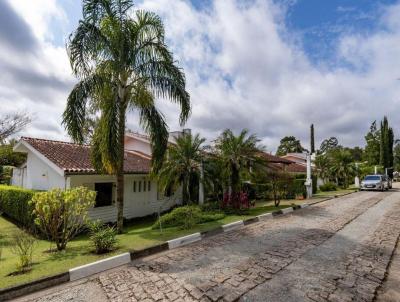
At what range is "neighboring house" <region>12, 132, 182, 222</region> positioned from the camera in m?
13.3

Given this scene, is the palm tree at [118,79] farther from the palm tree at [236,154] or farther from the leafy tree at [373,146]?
the leafy tree at [373,146]

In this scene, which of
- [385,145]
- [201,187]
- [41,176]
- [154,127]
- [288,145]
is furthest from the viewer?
[288,145]

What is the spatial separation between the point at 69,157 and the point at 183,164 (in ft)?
19.1

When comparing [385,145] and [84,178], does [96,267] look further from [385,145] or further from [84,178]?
[385,145]

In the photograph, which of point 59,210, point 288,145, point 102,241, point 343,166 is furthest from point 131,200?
point 288,145

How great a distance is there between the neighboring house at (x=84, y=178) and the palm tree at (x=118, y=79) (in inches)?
110

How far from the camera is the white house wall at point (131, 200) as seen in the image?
A: 1370 cm

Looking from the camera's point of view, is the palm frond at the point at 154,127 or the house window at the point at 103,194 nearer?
the palm frond at the point at 154,127

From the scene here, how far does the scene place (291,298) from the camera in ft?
15.7

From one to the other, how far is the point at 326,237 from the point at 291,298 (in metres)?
5.06

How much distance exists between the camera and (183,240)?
8.61m

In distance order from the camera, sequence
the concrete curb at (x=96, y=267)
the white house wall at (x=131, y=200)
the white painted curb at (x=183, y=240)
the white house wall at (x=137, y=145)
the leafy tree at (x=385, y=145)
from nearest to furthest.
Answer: the concrete curb at (x=96, y=267) < the white painted curb at (x=183, y=240) < the white house wall at (x=131, y=200) < the white house wall at (x=137, y=145) < the leafy tree at (x=385, y=145)

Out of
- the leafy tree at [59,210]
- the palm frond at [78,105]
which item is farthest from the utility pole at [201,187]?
the leafy tree at [59,210]

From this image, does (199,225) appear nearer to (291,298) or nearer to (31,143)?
(291,298)
